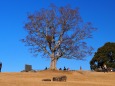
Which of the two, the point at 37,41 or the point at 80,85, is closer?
the point at 80,85

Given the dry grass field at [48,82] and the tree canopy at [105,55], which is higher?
the tree canopy at [105,55]

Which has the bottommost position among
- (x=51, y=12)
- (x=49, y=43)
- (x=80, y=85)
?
(x=80, y=85)

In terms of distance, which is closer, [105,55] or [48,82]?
[48,82]

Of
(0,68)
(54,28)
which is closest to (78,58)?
(54,28)

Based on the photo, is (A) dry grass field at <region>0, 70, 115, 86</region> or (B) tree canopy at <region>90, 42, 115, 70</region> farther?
(B) tree canopy at <region>90, 42, 115, 70</region>

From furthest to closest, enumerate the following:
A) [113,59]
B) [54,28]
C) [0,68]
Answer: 1. [113,59]
2. [54,28]
3. [0,68]

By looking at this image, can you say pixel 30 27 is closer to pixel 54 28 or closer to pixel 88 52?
pixel 54 28

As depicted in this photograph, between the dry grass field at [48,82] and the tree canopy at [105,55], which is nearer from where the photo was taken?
the dry grass field at [48,82]

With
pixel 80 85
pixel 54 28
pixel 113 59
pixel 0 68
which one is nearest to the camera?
pixel 80 85

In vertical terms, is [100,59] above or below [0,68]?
above

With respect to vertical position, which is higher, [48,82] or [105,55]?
[105,55]

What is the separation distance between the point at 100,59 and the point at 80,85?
5793 centimetres

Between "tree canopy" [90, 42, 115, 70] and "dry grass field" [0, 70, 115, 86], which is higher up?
"tree canopy" [90, 42, 115, 70]

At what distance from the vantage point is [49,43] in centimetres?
5522
